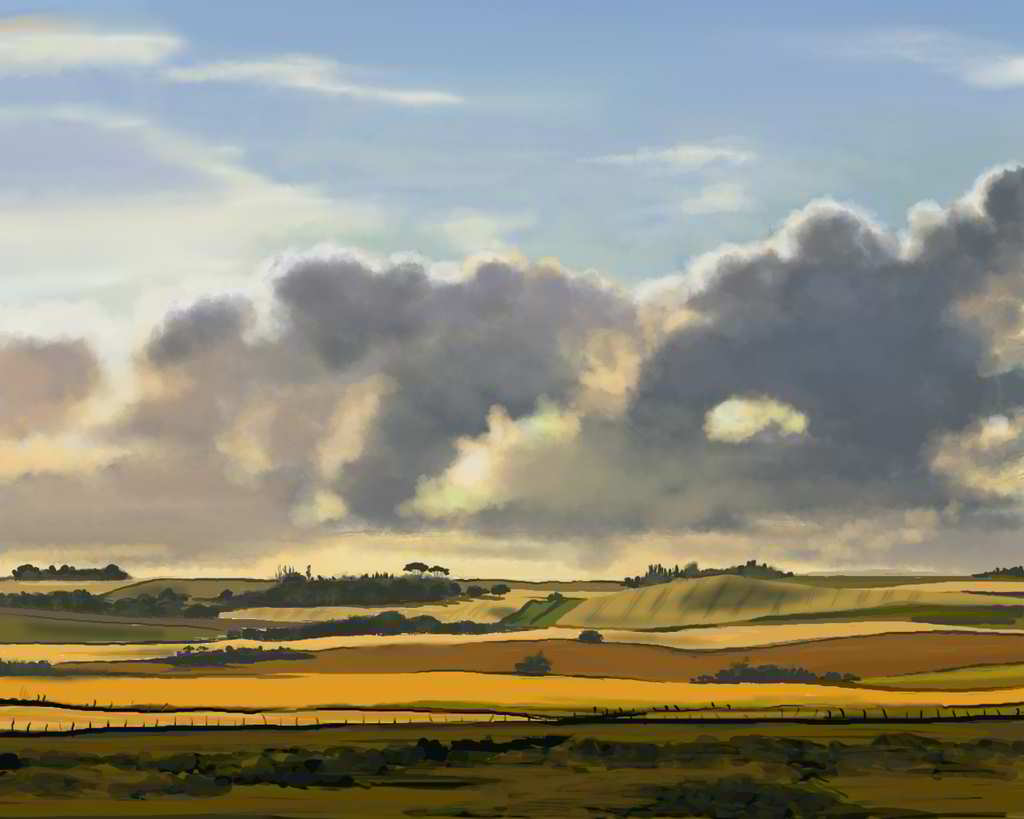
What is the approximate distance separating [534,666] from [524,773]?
101496 millimetres

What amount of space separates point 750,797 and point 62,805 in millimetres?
24765

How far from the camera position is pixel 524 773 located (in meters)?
84.2

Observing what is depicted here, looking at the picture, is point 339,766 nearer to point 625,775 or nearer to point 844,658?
point 625,775

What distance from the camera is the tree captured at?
591 ft

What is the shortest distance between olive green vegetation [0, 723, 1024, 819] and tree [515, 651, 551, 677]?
231 feet

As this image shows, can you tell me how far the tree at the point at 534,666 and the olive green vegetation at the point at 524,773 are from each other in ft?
231

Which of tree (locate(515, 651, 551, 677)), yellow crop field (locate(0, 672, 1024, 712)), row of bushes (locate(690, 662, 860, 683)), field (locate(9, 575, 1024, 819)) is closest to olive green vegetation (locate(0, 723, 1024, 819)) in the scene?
field (locate(9, 575, 1024, 819))

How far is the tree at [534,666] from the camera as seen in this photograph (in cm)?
18019

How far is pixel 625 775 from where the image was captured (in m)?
82.8

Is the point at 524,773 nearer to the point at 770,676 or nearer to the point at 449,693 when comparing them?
the point at 449,693

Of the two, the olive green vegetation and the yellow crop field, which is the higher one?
the yellow crop field

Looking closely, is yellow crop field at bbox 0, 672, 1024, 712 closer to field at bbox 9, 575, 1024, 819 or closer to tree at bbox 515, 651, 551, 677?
field at bbox 9, 575, 1024, 819

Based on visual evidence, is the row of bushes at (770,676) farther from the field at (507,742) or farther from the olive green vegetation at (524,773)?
the olive green vegetation at (524,773)

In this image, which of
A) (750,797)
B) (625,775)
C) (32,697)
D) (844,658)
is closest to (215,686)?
(32,697)
